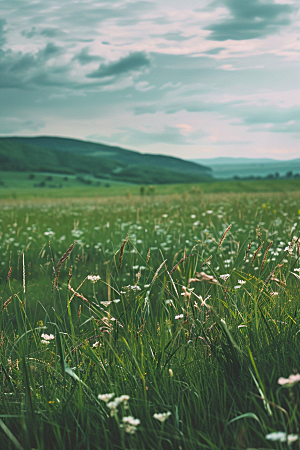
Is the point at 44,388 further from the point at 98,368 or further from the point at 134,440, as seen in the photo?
the point at 134,440

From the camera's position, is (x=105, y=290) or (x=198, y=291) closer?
(x=198, y=291)

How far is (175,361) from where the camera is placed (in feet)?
7.93

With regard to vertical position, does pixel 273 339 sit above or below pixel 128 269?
above

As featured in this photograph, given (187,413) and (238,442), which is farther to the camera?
(187,413)

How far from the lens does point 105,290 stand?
5.40m

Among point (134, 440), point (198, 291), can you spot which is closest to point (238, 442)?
point (134, 440)

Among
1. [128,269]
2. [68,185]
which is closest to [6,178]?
[68,185]

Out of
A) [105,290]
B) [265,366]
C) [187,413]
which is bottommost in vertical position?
[105,290]

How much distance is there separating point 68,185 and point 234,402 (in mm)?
103360

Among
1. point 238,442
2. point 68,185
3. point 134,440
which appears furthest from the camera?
point 68,185

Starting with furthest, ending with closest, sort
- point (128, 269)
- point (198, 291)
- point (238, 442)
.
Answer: point (128, 269), point (198, 291), point (238, 442)

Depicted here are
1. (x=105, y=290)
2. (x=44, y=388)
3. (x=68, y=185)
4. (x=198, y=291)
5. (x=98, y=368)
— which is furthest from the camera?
(x=68, y=185)

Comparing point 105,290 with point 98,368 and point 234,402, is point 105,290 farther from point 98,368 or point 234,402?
point 234,402

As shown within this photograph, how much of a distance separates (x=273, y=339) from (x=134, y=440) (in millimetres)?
984
